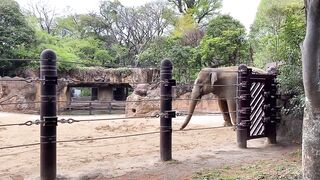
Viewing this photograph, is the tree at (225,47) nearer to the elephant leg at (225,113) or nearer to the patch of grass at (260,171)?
the elephant leg at (225,113)

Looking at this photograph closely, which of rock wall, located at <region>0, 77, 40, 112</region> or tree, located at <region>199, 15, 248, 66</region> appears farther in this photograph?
tree, located at <region>199, 15, 248, 66</region>

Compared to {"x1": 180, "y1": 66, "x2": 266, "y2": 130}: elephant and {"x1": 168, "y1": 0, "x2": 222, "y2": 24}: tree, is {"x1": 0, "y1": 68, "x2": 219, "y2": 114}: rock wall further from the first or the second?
{"x1": 168, "y1": 0, "x2": 222, "y2": 24}: tree

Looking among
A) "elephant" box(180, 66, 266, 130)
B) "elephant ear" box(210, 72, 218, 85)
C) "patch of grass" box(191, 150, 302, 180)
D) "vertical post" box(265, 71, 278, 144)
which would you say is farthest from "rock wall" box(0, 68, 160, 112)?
"patch of grass" box(191, 150, 302, 180)

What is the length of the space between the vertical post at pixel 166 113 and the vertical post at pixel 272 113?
6.40 feet

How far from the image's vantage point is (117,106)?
22.8m

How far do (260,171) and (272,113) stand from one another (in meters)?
2.18


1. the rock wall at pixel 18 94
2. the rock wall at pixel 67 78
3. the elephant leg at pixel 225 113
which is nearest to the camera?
the elephant leg at pixel 225 113

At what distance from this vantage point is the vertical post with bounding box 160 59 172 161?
436cm

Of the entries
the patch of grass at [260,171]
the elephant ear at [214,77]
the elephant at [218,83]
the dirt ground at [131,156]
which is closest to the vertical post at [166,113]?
the dirt ground at [131,156]

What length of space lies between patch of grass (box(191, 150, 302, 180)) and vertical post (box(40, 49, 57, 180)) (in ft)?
4.35

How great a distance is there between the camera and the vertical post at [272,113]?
5715 mm

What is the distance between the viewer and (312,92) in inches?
114

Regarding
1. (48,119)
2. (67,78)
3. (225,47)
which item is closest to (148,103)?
(225,47)

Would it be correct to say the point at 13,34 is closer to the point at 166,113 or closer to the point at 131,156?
the point at 131,156
